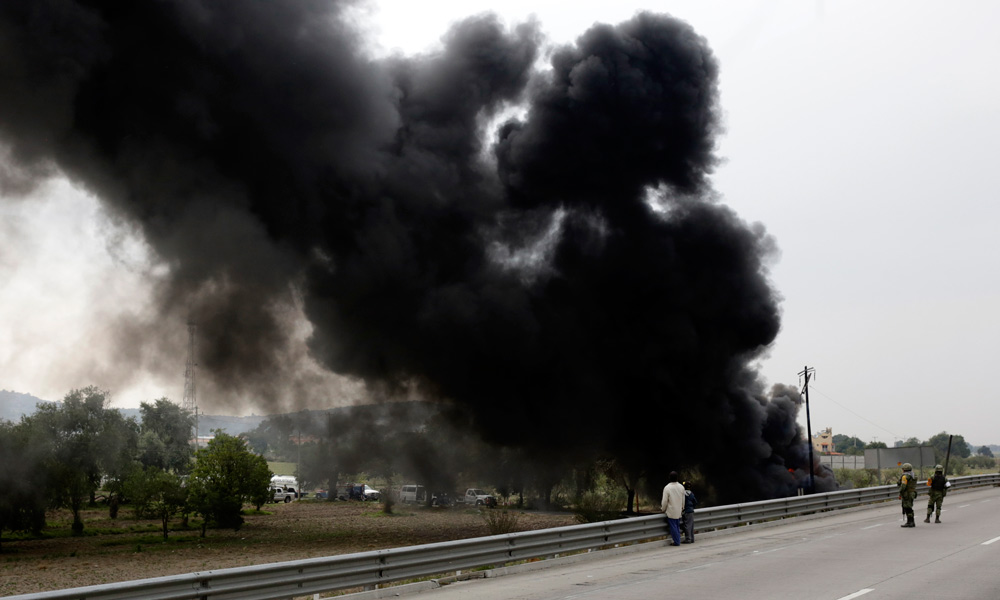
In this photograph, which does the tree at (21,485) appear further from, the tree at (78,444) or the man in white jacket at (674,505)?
the man in white jacket at (674,505)

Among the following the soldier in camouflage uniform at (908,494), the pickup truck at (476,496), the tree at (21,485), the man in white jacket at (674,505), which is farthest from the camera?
the pickup truck at (476,496)

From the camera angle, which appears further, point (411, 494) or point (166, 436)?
point (166, 436)

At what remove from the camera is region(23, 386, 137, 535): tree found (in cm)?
4866

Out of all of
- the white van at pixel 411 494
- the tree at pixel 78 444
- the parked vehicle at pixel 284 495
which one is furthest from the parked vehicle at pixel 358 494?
the tree at pixel 78 444

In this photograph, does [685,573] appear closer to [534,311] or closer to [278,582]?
[278,582]

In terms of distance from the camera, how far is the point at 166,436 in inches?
3656

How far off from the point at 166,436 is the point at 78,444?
4078 cm

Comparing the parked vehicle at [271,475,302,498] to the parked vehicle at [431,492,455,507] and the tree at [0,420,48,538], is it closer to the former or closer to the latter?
the parked vehicle at [431,492,455,507]

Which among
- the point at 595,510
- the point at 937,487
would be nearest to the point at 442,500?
the point at 595,510

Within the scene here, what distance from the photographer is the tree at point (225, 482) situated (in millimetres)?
54906

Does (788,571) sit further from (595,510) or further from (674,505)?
(595,510)

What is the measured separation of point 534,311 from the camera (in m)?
45.9

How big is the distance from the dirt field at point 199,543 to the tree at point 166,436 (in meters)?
26.1

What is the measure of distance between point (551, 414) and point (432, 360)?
7915 millimetres
